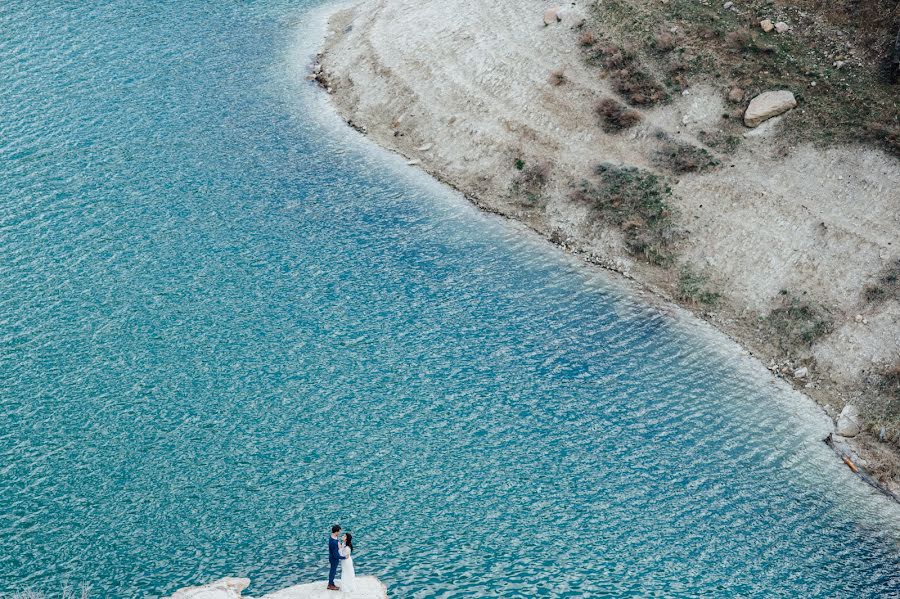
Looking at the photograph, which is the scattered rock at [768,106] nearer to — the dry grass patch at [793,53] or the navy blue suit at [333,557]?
the dry grass patch at [793,53]

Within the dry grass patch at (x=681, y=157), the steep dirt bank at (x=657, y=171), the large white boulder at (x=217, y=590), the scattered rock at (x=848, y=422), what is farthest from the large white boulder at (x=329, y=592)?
the dry grass patch at (x=681, y=157)

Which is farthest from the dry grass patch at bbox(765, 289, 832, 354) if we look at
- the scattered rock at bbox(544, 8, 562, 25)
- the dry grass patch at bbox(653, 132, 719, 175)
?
the scattered rock at bbox(544, 8, 562, 25)

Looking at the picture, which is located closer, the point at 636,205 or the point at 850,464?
the point at 850,464

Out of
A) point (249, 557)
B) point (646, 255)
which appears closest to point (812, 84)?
point (646, 255)

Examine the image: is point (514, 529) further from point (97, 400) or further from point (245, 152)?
point (245, 152)

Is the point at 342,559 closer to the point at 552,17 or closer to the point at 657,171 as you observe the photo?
the point at 657,171

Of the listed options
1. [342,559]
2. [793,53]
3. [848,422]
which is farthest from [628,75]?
[342,559]
